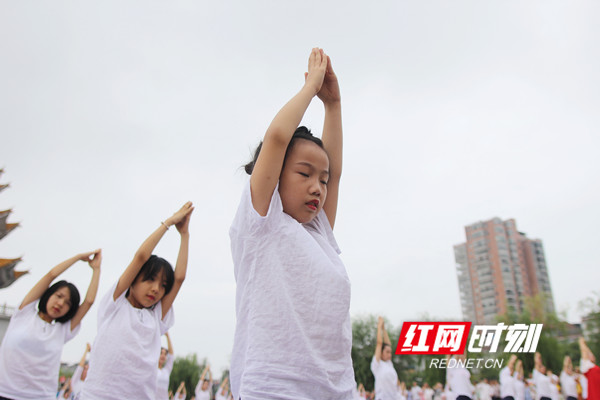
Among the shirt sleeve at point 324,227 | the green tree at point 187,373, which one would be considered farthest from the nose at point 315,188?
the green tree at point 187,373

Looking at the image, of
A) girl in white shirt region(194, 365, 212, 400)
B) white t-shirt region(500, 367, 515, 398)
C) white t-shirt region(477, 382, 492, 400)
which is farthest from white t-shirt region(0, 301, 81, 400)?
white t-shirt region(477, 382, 492, 400)

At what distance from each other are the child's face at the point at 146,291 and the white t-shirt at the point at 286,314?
6.39 feet

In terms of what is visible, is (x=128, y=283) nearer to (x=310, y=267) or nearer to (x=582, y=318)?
(x=310, y=267)

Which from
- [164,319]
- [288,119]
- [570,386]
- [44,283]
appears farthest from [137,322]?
[570,386]

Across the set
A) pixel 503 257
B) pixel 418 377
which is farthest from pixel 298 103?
pixel 503 257

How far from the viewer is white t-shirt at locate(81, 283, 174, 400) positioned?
301cm

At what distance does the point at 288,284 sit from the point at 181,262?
2.37 m

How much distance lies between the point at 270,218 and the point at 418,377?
43586 millimetres

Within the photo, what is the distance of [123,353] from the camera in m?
3.09

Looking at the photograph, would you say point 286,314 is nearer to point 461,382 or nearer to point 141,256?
point 141,256

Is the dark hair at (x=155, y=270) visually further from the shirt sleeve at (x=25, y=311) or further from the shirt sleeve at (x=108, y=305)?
the shirt sleeve at (x=25, y=311)

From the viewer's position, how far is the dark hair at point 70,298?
162 inches

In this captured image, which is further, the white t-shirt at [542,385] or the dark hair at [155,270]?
the white t-shirt at [542,385]

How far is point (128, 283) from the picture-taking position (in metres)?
Result: 3.36
